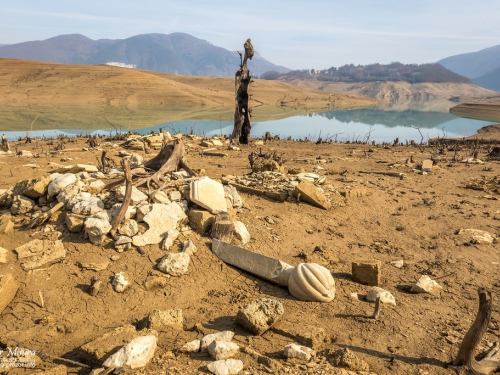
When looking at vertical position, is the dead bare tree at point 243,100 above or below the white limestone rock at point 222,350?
above

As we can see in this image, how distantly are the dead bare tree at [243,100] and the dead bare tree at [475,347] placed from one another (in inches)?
530

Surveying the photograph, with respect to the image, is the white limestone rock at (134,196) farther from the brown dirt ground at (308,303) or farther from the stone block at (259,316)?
the stone block at (259,316)

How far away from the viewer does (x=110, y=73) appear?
4556 cm

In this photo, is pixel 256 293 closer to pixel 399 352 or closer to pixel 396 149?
pixel 399 352

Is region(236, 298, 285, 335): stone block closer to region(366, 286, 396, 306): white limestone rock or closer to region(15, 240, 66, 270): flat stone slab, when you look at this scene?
region(366, 286, 396, 306): white limestone rock

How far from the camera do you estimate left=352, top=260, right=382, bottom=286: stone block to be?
4719 millimetres

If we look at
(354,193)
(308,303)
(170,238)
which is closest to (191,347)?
(308,303)

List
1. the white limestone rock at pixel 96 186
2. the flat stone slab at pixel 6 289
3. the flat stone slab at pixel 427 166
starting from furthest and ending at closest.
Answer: the flat stone slab at pixel 427 166 → the white limestone rock at pixel 96 186 → the flat stone slab at pixel 6 289

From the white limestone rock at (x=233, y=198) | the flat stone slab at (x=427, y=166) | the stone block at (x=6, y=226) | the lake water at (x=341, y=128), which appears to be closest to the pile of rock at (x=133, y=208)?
the white limestone rock at (x=233, y=198)

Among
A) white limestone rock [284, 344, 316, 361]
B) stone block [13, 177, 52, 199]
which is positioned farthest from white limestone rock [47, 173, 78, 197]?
white limestone rock [284, 344, 316, 361]

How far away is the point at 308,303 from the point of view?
423 cm

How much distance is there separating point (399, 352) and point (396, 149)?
13371mm

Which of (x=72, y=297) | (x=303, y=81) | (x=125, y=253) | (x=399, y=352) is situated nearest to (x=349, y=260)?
(x=399, y=352)

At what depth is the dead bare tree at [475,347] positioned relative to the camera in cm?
303
